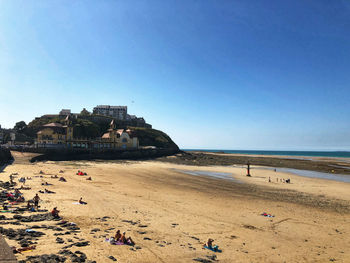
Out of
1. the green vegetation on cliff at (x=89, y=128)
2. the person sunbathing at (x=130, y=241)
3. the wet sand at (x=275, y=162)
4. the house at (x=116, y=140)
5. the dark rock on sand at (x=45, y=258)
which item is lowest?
the wet sand at (x=275, y=162)

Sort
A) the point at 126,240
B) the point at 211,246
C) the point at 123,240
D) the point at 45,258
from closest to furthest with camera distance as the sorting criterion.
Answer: the point at 45,258
the point at 123,240
the point at 126,240
the point at 211,246

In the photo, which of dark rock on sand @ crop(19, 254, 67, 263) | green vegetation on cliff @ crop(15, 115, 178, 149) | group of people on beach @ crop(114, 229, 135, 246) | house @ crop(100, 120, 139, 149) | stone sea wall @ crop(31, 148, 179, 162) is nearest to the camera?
dark rock on sand @ crop(19, 254, 67, 263)

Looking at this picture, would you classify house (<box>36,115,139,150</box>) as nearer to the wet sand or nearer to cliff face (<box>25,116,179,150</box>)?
cliff face (<box>25,116,179,150</box>)

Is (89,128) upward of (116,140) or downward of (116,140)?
upward

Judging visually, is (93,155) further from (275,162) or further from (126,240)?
(275,162)

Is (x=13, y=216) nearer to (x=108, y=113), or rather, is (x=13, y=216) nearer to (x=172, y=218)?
(x=172, y=218)

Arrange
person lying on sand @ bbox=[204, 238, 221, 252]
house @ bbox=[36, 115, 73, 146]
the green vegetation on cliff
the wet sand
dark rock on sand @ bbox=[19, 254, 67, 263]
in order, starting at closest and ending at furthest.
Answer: dark rock on sand @ bbox=[19, 254, 67, 263] → person lying on sand @ bbox=[204, 238, 221, 252] → the wet sand → house @ bbox=[36, 115, 73, 146] → the green vegetation on cliff

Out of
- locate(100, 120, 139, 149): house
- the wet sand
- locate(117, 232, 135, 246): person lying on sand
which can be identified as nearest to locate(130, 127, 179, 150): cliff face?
locate(100, 120, 139, 149): house

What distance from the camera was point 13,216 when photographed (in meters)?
11.7

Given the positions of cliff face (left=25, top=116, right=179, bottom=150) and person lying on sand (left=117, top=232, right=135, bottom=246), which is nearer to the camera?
person lying on sand (left=117, top=232, right=135, bottom=246)

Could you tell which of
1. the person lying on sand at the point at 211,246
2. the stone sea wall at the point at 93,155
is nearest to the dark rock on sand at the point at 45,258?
the person lying on sand at the point at 211,246

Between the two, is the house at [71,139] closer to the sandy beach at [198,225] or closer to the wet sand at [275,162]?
the wet sand at [275,162]

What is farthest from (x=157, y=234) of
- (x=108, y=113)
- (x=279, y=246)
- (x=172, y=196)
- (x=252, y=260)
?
(x=108, y=113)

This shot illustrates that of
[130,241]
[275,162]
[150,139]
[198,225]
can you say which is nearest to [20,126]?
[150,139]
